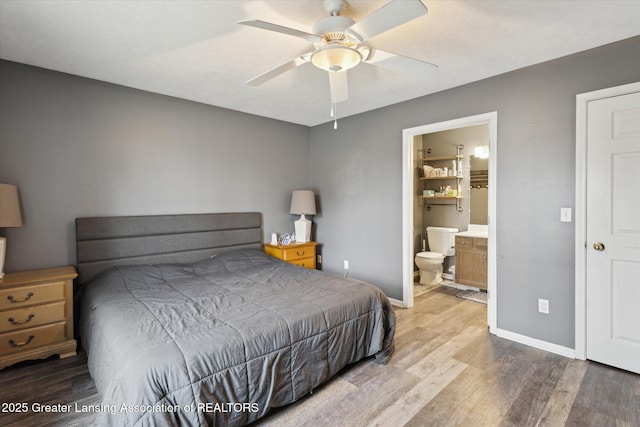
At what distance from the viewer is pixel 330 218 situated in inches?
181

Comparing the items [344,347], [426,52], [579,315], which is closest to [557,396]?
[579,315]

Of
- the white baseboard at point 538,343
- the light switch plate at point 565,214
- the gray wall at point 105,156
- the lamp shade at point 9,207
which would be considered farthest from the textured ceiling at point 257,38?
the white baseboard at point 538,343

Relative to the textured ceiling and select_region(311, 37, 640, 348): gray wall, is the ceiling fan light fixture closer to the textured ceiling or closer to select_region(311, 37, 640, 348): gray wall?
the textured ceiling

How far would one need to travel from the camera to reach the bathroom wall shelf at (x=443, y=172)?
16.4ft

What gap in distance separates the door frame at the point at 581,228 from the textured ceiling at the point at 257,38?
1.73 feet

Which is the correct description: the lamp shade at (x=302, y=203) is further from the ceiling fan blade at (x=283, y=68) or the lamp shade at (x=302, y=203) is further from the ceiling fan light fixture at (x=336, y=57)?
the ceiling fan light fixture at (x=336, y=57)

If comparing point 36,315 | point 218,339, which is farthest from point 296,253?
point 36,315

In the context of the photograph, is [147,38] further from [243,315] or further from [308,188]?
[308,188]

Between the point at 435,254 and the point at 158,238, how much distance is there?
12.7ft

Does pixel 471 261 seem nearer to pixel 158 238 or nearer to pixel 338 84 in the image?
pixel 338 84

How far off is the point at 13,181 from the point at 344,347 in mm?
3086

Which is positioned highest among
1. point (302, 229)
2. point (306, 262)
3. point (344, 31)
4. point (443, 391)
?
point (344, 31)

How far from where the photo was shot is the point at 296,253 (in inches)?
164

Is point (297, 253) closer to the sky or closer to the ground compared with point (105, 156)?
closer to the ground
